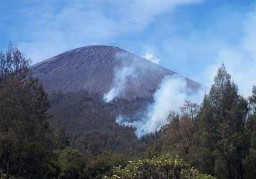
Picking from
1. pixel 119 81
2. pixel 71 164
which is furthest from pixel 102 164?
pixel 119 81

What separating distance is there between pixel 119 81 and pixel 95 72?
9.44 metres

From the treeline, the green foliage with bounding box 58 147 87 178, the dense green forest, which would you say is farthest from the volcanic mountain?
the treeline

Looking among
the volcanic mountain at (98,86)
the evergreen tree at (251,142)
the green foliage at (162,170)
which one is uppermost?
the volcanic mountain at (98,86)

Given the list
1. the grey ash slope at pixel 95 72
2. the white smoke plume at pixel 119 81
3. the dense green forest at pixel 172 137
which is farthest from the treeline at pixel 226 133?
the white smoke plume at pixel 119 81

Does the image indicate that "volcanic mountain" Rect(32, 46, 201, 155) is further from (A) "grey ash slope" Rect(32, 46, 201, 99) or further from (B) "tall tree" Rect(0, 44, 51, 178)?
(B) "tall tree" Rect(0, 44, 51, 178)

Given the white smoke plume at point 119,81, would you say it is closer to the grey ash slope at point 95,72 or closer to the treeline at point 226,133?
the grey ash slope at point 95,72

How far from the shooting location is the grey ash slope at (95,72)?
157000 mm

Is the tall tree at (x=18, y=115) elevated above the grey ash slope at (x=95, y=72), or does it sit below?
below

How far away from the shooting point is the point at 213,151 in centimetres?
3170

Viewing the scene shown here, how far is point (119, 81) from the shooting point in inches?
6467

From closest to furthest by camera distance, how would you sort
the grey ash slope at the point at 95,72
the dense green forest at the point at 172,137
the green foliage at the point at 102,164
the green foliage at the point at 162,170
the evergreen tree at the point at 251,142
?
the green foliage at the point at 162,170
the dense green forest at the point at 172,137
the evergreen tree at the point at 251,142
the green foliage at the point at 102,164
the grey ash slope at the point at 95,72

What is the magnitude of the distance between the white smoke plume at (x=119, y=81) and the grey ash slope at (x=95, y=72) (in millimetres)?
1643

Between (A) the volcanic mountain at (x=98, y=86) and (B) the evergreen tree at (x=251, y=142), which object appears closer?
(B) the evergreen tree at (x=251, y=142)

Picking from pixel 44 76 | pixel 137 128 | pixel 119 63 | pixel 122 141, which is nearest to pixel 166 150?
pixel 122 141
